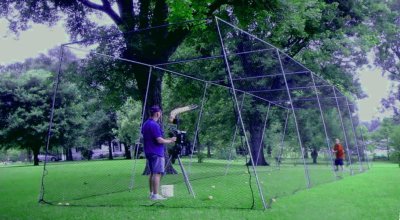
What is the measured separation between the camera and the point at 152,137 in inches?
298

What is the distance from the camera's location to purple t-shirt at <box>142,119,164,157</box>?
24.7 feet

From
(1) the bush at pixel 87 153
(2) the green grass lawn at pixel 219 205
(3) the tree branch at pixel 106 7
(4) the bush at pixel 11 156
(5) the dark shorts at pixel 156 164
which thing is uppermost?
(3) the tree branch at pixel 106 7

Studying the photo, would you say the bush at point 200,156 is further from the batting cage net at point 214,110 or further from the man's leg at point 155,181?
the man's leg at point 155,181

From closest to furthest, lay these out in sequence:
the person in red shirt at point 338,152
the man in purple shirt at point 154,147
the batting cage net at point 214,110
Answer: the man in purple shirt at point 154,147, the batting cage net at point 214,110, the person in red shirt at point 338,152

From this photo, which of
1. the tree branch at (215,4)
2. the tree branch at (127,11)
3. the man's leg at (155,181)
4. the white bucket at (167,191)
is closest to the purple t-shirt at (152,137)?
the man's leg at (155,181)

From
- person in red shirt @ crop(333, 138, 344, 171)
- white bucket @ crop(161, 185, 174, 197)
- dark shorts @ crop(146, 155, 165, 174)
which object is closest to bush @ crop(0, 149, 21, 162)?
person in red shirt @ crop(333, 138, 344, 171)

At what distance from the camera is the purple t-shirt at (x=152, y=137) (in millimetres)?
7531

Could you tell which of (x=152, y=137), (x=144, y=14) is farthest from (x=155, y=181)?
(x=144, y=14)

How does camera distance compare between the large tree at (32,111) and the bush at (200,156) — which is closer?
the bush at (200,156)

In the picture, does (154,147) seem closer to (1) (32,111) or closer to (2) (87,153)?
(1) (32,111)

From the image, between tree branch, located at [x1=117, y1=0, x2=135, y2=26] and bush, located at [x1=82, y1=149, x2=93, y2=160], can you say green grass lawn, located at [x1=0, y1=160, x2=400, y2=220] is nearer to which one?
tree branch, located at [x1=117, y1=0, x2=135, y2=26]

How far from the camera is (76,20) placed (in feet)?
53.4

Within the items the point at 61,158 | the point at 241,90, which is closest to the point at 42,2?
the point at 241,90

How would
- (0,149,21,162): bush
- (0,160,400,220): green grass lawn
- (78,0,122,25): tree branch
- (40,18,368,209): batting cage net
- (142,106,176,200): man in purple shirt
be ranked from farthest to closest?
1. (0,149,21,162): bush
2. (78,0,122,25): tree branch
3. (40,18,368,209): batting cage net
4. (142,106,176,200): man in purple shirt
5. (0,160,400,220): green grass lawn
